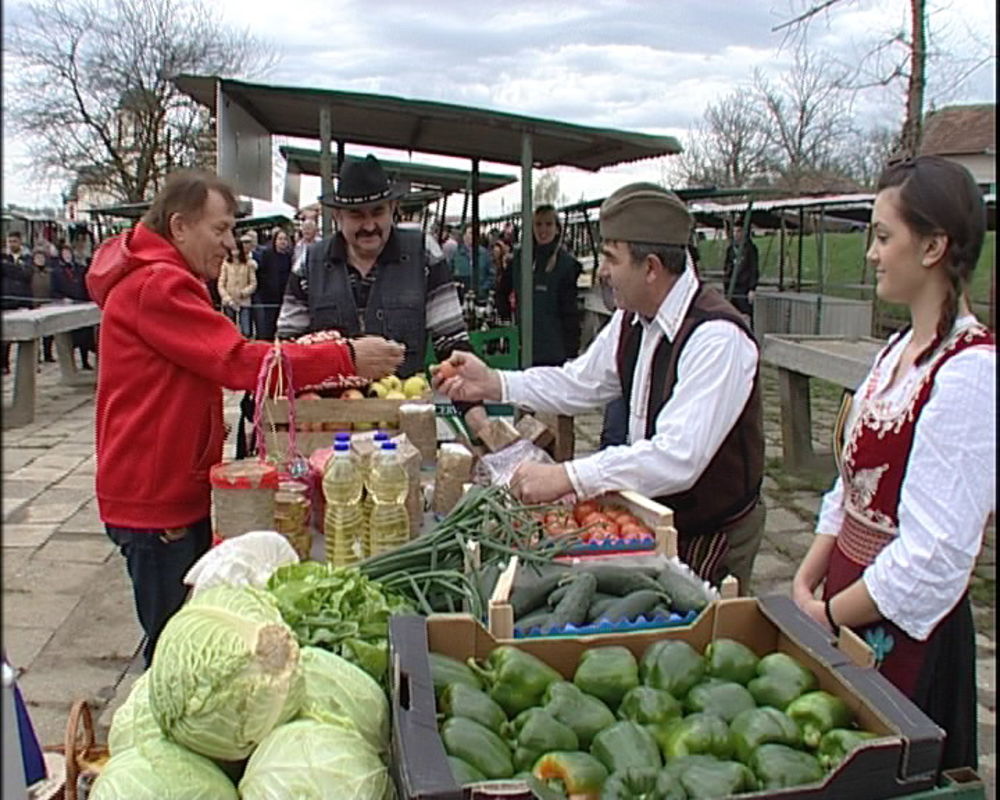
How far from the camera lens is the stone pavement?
13.9 ft

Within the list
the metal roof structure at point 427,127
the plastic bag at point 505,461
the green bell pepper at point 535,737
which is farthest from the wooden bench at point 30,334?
the green bell pepper at point 535,737

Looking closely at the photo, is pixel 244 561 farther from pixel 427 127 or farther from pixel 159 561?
pixel 427 127

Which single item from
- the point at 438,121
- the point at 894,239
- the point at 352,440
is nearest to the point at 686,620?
the point at 894,239

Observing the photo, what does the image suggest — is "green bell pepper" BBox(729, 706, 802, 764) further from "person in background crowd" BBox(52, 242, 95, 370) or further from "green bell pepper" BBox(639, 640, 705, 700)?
"person in background crowd" BBox(52, 242, 95, 370)

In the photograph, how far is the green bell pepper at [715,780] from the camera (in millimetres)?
1397

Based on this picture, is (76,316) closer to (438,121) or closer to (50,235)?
(438,121)

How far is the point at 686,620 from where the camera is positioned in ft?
6.33

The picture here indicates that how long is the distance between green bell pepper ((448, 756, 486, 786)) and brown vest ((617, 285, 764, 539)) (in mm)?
1478

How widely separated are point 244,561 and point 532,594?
2.17ft

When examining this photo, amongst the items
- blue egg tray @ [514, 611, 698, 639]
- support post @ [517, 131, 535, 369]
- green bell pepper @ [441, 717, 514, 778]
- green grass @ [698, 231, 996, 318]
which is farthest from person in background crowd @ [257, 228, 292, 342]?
green bell pepper @ [441, 717, 514, 778]

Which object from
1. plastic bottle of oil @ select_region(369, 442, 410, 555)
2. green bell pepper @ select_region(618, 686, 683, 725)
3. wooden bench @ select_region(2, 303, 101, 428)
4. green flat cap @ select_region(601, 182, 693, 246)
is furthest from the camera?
wooden bench @ select_region(2, 303, 101, 428)

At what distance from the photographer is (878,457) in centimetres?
201

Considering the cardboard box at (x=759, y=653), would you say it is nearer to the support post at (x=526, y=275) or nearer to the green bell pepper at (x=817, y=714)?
the green bell pepper at (x=817, y=714)

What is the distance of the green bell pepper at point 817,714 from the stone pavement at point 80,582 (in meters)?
1.72
